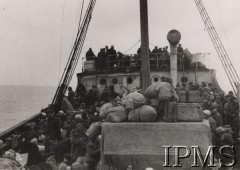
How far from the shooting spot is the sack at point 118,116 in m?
5.78

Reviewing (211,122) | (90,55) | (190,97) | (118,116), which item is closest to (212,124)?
(211,122)

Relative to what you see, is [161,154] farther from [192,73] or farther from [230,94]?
[192,73]

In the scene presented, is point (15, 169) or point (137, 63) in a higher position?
point (137, 63)

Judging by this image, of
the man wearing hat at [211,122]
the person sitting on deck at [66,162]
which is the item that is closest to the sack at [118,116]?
the person sitting on deck at [66,162]

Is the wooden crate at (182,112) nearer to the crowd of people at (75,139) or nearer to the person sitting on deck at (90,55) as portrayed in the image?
the crowd of people at (75,139)

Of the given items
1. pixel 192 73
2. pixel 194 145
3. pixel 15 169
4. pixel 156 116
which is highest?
pixel 192 73

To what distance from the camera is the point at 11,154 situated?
6.45 meters

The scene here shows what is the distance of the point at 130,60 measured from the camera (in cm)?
1627

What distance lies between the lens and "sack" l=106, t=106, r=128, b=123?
578cm

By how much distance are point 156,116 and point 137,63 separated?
11.4 m

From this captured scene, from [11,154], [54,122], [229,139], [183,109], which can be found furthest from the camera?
[54,122]

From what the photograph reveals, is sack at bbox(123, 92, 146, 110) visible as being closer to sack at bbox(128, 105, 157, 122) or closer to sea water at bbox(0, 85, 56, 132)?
sack at bbox(128, 105, 157, 122)

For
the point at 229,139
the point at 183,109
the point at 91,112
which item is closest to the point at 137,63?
the point at 91,112

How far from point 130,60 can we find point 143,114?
35.1ft
